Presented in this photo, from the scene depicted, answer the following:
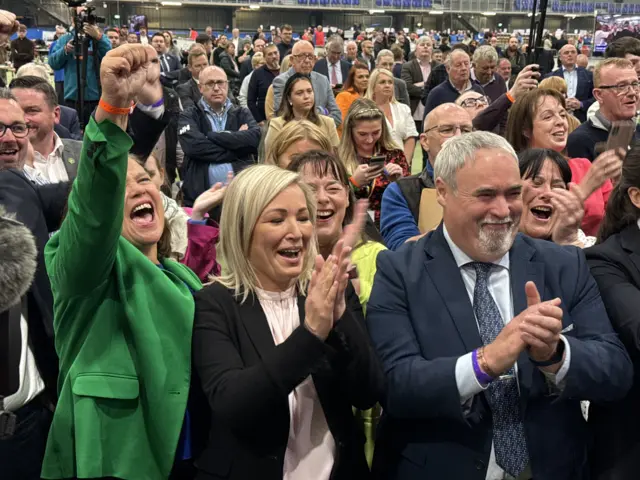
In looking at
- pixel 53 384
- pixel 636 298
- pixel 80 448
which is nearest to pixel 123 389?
pixel 80 448

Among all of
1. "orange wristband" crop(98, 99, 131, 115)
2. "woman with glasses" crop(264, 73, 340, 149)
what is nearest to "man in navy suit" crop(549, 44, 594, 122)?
"woman with glasses" crop(264, 73, 340, 149)

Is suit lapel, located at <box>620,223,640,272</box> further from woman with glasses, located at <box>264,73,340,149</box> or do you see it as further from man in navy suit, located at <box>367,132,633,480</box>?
woman with glasses, located at <box>264,73,340,149</box>

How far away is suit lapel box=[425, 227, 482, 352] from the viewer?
190 centimetres

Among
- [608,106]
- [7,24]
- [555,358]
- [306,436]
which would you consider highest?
[7,24]

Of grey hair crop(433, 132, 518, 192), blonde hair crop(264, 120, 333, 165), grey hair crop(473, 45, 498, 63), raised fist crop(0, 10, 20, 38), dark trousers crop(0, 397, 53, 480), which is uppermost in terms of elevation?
raised fist crop(0, 10, 20, 38)

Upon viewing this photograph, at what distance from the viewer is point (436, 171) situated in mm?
2125

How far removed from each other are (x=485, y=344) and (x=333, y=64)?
7863mm

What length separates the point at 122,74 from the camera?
1.71m

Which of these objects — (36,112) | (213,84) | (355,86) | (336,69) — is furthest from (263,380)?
(336,69)

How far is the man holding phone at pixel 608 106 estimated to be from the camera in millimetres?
3920

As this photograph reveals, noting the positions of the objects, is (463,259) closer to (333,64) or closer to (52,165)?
(52,165)

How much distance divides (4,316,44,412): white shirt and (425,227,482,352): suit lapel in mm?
1135

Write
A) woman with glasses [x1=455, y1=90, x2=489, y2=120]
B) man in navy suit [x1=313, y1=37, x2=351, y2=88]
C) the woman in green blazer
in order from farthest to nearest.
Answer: man in navy suit [x1=313, y1=37, x2=351, y2=88], woman with glasses [x1=455, y1=90, x2=489, y2=120], the woman in green blazer

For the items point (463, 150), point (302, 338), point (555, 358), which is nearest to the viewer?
point (302, 338)
